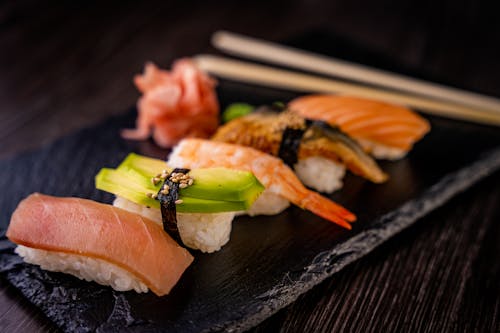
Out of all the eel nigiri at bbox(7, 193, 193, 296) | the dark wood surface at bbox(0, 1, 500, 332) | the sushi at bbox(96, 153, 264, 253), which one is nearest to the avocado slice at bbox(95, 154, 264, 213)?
the sushi at bbox(96, 153, 264, 253)

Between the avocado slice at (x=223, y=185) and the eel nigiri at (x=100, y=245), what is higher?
the avocado slice at (x=223, y=185)

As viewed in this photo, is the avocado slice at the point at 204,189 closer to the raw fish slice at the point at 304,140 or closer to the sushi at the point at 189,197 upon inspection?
the sushi at the point at 189,197

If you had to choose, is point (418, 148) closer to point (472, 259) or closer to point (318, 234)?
point (472, 259)

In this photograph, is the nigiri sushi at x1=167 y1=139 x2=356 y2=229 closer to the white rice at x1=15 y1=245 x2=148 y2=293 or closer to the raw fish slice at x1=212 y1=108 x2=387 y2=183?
the raw fish slice at x1=212 y1=108 x2=387 y2=183

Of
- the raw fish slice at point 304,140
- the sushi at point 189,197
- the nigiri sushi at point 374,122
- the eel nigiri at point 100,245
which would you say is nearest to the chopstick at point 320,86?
the nigiri sushi at point 374,122

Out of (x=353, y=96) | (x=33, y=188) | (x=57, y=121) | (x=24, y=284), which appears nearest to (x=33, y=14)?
(x=57, y=121)

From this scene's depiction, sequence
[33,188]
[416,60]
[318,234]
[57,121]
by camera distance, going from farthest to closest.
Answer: [416,60] < [57,121] < [33,188] < [318,234]

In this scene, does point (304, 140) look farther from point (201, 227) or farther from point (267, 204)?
point (201, 227)

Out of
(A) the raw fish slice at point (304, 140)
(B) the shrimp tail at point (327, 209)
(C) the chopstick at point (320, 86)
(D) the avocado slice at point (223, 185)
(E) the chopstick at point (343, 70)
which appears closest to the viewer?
(D) the avocado slice at point (223, 185)

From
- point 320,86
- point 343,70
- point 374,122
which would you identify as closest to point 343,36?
point 343,70
